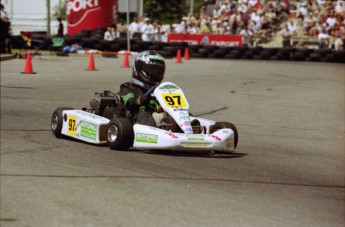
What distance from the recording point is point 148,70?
32.0 ft

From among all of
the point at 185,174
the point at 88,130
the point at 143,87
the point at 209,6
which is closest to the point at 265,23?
the point at 209,6

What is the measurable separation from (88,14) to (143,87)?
78.7 feet

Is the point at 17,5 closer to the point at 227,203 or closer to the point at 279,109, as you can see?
the point at 279,109

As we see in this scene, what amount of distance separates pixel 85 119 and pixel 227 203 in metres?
3.24

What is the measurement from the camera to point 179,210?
6.57 m

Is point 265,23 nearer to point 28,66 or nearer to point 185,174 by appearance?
point 28,66

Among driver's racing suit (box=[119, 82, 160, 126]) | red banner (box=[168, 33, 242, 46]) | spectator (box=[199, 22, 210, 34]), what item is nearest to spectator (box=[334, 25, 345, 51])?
red banner (box=[168, 33, 242, 46])

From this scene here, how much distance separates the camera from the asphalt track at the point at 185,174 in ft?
21.2

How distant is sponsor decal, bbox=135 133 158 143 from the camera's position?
9094mm

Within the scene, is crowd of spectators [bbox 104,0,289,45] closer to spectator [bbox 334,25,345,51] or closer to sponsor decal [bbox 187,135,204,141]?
spectator [bbox 334,25,345,51]

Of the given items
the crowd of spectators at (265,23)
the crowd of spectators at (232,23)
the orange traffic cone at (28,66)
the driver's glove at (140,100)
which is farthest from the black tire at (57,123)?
the crowd of spectators at (232,23)

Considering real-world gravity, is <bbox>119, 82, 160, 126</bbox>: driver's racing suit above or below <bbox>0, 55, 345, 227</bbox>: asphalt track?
above

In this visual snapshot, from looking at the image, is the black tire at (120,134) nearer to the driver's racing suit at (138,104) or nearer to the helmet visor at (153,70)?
the driver's racing suit at (138,104)

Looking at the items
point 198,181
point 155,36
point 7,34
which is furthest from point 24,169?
point 155,36
